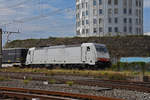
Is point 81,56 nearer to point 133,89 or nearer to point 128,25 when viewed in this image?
point 133,89

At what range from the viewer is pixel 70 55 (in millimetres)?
34969

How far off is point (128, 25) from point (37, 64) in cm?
5699

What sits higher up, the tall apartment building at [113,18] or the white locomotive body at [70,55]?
the tall apartment building at [113,18]

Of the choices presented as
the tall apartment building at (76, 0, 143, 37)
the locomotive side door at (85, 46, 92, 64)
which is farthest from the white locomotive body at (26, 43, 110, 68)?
the tall apartment building at (76, 0, 143, 37)

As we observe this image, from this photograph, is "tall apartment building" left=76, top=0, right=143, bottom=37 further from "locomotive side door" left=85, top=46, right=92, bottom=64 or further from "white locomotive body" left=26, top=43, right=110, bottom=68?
"locomotive side door" left=85, top=46, right=92, bottom=64

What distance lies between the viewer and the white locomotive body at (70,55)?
3231cm

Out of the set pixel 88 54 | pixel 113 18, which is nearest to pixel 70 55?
pixel 88 54

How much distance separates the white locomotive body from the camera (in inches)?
1272

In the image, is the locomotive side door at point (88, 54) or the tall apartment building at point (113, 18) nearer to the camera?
the locomotive side door at point (88, 54)

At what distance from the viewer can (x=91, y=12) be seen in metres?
93.8

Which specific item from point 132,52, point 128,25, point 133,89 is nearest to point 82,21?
point 128,25

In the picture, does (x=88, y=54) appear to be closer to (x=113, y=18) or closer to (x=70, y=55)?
(x=70, y=55)

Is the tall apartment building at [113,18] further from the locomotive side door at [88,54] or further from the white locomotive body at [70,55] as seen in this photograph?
the locomotive side door at [88,54]

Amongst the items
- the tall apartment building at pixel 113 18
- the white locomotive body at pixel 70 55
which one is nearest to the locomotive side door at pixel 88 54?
the white locomotive body at pixel 70 55
